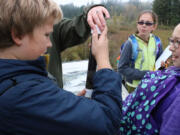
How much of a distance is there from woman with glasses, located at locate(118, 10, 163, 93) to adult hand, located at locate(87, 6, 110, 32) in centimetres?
164

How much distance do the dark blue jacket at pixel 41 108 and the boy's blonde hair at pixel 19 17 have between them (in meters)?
0.14

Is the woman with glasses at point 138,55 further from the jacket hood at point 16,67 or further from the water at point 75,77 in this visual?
the jacket hood at point 16,67

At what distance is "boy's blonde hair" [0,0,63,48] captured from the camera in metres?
0.75

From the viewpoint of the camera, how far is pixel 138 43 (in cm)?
274

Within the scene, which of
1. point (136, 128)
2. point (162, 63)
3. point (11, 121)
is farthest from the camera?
point (162, 63)

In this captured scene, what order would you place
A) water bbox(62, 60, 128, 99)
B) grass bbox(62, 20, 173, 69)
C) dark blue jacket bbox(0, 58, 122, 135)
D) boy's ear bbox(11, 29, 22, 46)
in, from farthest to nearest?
grass bbox(62, 20, 173, 69) → water bbox(62, 60, 128, 99) → boy's ear bbox(11, 29, 22, 46) → dark blue jacket bbox(0, 58, 122, 135)

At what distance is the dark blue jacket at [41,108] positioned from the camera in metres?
0.67

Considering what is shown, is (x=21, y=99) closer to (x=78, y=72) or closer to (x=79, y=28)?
(x=79, y=28)

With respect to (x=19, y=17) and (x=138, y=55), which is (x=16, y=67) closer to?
(x=19, y=17)

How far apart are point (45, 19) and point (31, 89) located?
1.22 ft

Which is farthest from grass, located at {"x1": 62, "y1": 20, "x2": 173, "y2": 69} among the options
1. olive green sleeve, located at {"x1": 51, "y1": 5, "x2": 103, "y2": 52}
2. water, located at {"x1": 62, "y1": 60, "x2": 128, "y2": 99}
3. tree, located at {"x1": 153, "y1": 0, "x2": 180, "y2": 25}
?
olive green sleeve, located at {"x1": 51, "y1": 5, "x2": 103, "y2": 52}

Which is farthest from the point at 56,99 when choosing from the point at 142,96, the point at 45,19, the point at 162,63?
the point at 162,63

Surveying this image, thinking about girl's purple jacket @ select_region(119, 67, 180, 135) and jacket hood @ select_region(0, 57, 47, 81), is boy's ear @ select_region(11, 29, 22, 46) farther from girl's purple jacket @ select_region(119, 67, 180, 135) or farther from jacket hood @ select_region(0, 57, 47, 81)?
girl's purple jacket @ select_region(119, 67, 180, 135)

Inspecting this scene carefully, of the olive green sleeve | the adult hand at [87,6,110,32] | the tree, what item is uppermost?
the tree
